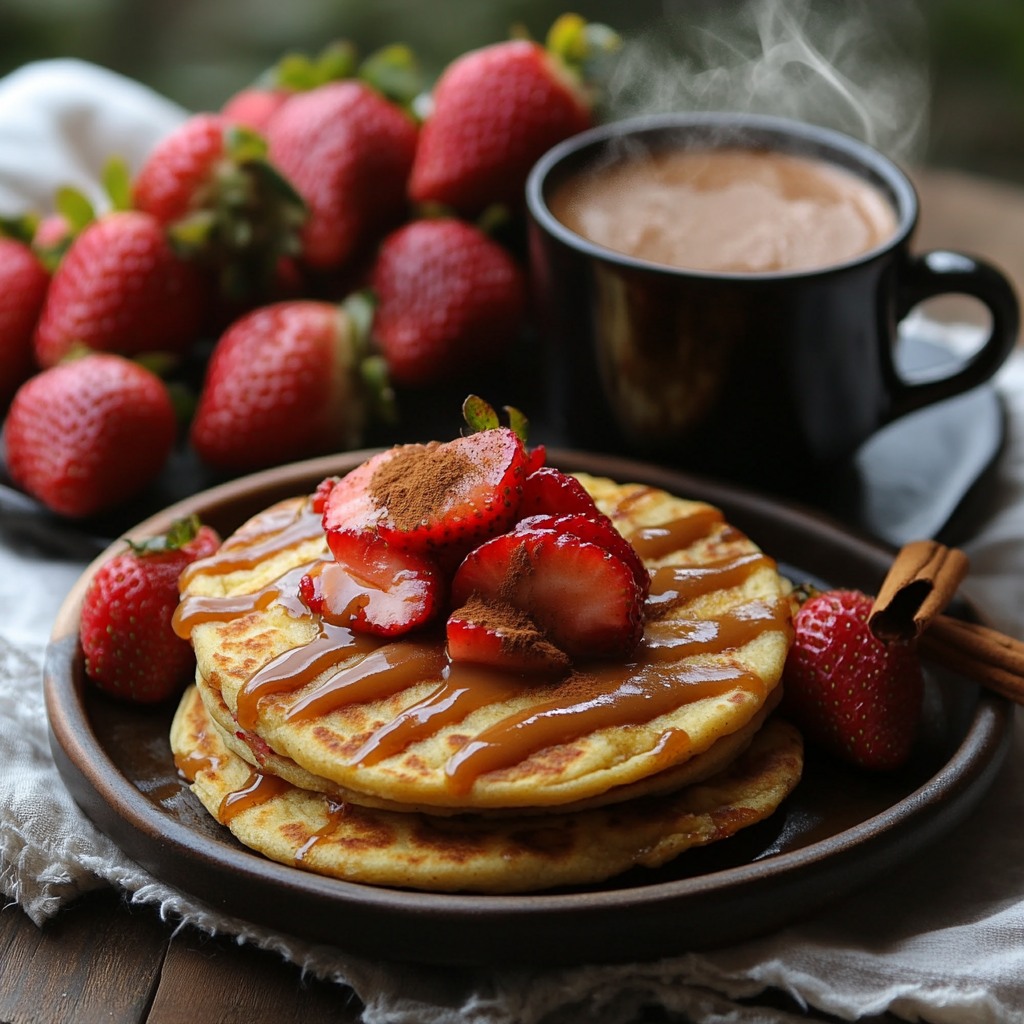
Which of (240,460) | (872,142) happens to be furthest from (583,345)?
(872,142)

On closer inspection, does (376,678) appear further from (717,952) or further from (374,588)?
(717,952)

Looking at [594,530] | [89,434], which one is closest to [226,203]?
[89,434]

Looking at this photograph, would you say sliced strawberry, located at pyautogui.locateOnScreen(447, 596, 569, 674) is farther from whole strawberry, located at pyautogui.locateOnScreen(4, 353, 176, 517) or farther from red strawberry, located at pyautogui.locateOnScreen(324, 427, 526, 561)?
whole strawberry, located at pyautogui.locateOnScreen(4, 353, 176, 517)

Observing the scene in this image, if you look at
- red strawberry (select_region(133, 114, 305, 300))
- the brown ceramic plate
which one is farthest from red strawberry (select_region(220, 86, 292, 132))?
the brown ceramic plate

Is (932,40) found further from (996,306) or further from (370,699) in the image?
(370,699)

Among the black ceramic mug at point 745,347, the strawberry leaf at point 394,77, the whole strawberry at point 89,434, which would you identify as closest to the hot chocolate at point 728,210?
the black ceramic mug at point 745,347
